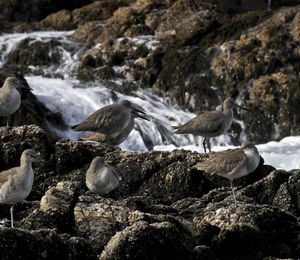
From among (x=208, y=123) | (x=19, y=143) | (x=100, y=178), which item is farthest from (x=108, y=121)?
(x=100, y=178)

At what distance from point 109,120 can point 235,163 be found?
3.22m

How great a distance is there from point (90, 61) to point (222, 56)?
643 cm

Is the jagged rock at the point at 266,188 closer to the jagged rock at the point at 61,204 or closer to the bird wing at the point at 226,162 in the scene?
the bird wing at the point at 226,162

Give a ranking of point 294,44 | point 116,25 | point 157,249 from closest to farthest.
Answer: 1. point 157,249
2. point 294,44
3. point 116,25

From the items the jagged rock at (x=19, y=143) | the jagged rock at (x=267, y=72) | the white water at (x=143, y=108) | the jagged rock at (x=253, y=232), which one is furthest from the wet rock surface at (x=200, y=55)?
the jagged rock at (x=253, y=232)

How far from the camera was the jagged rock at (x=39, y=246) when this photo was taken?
18.7ft

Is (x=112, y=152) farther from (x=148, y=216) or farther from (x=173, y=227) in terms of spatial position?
(x=173, y=227)

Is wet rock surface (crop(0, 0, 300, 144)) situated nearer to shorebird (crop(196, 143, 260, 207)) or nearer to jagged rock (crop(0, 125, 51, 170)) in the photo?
jagged rock (crop(0, 125, 51, 170))

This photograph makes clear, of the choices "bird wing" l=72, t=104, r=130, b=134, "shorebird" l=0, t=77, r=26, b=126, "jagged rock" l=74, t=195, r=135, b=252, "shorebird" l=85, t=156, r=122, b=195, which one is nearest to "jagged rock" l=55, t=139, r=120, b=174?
"bird wing" l=72, t=104, r=130, b=134

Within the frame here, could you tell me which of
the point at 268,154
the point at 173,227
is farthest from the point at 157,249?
the point at 268,154

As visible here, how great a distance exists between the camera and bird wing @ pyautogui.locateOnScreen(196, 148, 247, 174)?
8141mm

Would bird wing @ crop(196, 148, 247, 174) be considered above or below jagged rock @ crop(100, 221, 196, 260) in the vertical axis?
below

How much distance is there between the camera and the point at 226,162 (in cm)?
820

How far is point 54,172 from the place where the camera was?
987cm
